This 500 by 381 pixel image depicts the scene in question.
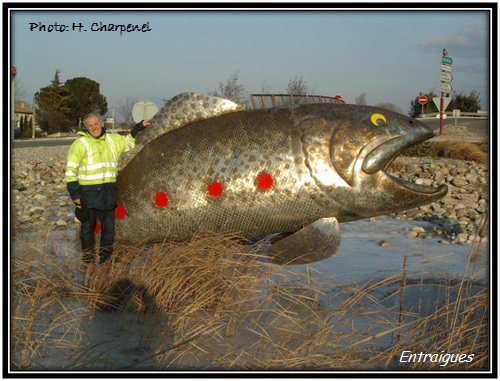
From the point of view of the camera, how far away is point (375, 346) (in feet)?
13.3

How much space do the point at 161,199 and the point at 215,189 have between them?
0.52 m

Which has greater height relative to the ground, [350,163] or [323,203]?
[350,163]

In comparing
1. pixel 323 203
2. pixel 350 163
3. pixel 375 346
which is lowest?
pixel 375 346

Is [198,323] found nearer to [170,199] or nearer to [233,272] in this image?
[233,272]

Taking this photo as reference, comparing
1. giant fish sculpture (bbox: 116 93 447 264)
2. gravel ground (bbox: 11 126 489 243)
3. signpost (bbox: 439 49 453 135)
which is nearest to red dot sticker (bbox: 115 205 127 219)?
giant fish sculpture (bbox: 116 93 447 264)

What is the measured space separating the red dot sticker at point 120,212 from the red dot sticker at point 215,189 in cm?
88

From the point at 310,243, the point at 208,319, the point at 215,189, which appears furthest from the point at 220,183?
the point at 208,319

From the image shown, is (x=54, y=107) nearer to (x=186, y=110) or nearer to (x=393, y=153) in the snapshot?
(x=186, y=110)

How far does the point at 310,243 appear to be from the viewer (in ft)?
16.8

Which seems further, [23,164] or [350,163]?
[23,164]

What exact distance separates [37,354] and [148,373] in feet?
2.86

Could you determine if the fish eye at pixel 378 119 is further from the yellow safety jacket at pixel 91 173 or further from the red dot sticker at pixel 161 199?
the yellow safety jacket at pixel 91 173

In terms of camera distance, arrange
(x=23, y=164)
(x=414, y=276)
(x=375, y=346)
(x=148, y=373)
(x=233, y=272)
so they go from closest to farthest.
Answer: (x=148, y=373) → (x=375, y=346) → (x=233, y=272) → (x=414, y=276) → (x=23, y=164)

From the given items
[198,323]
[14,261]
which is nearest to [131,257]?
[14,261]
